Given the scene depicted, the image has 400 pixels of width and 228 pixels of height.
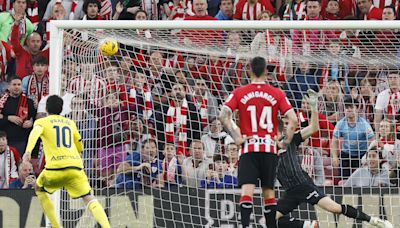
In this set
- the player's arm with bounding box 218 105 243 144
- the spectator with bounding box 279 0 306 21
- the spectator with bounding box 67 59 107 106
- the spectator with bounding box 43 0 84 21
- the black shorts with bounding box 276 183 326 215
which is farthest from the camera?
the spectator with bounding box 43 0 84 21

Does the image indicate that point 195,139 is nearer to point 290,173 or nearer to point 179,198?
point 179,198

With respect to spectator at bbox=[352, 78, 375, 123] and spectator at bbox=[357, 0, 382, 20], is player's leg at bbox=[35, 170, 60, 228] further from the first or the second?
spectator at bbox=[357, 0, 382, 20]

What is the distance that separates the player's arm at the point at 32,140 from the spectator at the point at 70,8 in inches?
241

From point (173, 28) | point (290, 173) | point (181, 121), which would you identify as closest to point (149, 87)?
point (181, 121)

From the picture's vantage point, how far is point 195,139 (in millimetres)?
17094

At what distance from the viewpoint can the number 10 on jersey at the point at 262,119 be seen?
1407 centimetres

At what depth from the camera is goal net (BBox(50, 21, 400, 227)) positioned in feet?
54.2

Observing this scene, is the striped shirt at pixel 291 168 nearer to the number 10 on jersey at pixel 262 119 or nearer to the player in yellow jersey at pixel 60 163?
the number 10 on jersey at pixel 262 119

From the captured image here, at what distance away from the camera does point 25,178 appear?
17.8m

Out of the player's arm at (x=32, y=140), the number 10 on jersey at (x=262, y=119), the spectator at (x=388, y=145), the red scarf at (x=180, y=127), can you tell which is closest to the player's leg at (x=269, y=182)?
the number 10 on jersey at (x=262, y=119)

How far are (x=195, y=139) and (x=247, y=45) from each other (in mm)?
1460

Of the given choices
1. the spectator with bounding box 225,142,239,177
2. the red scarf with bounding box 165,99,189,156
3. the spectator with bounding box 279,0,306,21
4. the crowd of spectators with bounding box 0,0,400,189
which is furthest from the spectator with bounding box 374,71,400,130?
the spectator with bounding box 279,0,306,21

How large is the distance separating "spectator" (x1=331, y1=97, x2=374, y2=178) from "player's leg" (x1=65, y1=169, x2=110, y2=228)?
3.50 m

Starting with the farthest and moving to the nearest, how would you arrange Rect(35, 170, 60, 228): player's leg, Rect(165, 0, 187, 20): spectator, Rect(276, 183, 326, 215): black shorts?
Rect(165, 0, 187, 20): spectator → Rect(276, 183, 326, 215): black shorts → Rect(35, 170, 60, 228): player's leg
